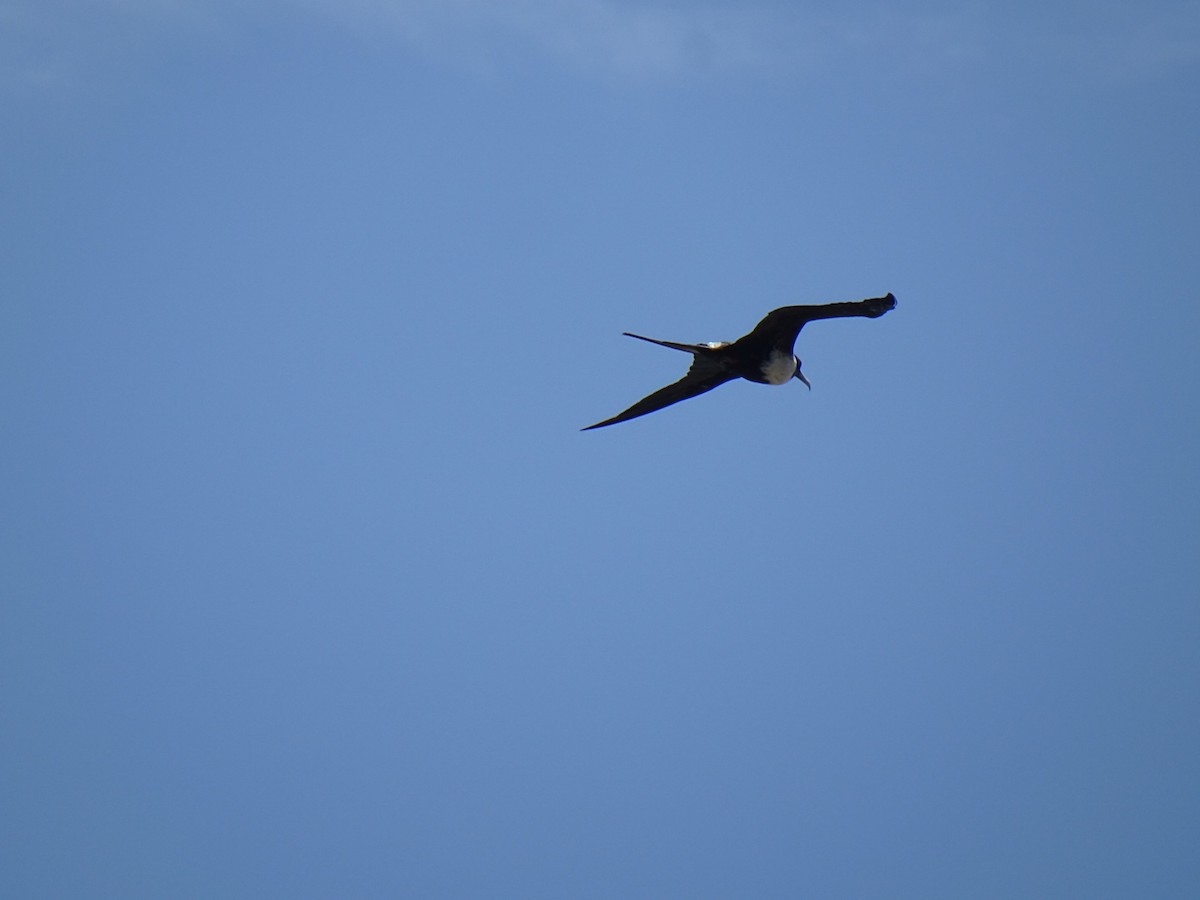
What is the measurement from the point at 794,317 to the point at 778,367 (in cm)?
106

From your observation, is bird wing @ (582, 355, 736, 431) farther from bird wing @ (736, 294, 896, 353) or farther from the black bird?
bird wing @ (736, 294, 896, 353)

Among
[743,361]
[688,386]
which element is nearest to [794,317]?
[743,361]

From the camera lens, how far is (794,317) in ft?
38.7

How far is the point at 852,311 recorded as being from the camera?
1067 centimetres

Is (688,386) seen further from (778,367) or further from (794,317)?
(794,317)

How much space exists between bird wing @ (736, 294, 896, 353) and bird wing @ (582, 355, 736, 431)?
50 centimetres

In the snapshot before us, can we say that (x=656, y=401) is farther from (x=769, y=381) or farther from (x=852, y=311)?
(x=852, y=311)

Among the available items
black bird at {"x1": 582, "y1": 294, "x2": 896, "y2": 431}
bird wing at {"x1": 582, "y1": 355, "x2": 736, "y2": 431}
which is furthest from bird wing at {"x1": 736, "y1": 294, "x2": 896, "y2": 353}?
bird wing at {"x1": 582, "y1": 355, "x2": 736, "y2": 431}

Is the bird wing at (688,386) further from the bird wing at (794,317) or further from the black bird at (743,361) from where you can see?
the bird wing at (794,317)

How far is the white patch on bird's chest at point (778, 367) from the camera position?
41.5ft

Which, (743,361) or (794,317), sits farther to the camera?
(743,361)

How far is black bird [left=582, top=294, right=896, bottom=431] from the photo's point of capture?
1201 cm

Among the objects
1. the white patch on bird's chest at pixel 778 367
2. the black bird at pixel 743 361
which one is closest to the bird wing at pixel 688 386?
the black bird at pixel 743 361

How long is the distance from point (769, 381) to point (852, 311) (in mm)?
2397
